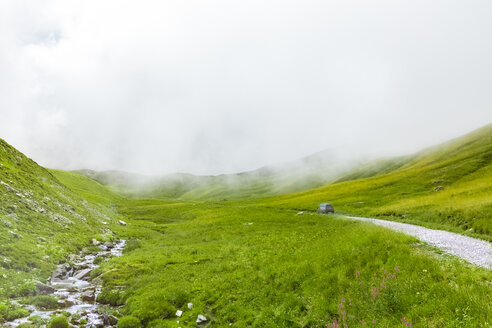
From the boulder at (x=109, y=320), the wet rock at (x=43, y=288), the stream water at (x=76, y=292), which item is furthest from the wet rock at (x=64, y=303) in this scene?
the boulder at (x=109, y=320)

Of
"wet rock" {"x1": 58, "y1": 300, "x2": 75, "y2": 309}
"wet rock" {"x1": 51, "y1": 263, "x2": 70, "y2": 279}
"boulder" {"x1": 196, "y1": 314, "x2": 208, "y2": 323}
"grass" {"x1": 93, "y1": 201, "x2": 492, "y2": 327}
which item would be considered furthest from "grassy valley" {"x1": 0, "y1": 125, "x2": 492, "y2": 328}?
"wet rock" {"x1": 58, "y1": 300, "x2": 75, "y2": 309}

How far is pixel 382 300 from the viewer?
12445 mm

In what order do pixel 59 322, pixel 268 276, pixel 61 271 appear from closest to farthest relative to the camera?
pixel 59 322 < pixel 268 276 < pixel 61 271

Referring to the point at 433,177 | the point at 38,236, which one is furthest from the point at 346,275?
the point at 433,177

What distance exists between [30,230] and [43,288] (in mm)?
12425

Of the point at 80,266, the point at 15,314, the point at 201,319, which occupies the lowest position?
the point at 201,319

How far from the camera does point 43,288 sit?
63.6 feet

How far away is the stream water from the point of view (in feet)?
53.6

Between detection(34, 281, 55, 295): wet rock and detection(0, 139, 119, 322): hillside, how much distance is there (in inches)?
17.7

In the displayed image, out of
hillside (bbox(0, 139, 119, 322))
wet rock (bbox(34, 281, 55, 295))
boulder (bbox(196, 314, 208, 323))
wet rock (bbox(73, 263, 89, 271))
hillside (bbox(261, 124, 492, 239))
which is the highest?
hillside (bbox(0, 139, 119, 322))

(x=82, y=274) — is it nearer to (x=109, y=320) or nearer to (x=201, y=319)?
(x=109, y=320)

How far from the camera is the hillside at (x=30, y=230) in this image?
19845 millimetres

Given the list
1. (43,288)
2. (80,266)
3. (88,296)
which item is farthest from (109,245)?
(88,296)

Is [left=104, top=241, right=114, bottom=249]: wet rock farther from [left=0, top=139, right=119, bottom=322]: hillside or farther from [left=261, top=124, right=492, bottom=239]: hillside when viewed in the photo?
[left=261, top=124, right=492, bottom=239]: hillside
